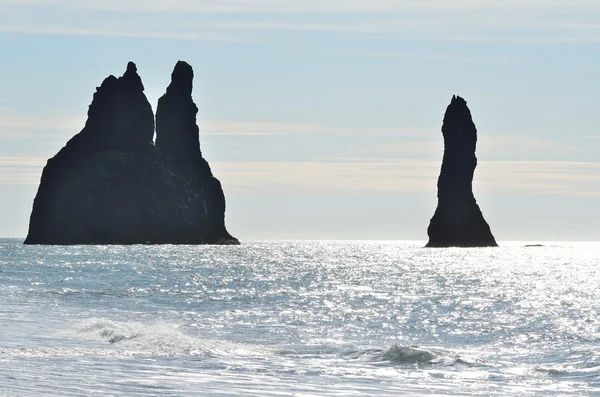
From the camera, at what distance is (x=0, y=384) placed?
2338cm

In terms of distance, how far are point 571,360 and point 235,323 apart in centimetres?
1799

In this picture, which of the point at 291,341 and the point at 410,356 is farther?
the point at 291,341

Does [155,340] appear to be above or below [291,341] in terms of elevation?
below

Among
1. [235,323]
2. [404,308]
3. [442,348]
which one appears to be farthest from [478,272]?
[442,348]

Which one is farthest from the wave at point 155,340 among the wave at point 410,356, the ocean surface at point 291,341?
the wave at point 410,356

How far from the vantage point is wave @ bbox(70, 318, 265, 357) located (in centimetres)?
3269

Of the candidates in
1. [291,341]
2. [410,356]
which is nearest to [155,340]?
[291,341]

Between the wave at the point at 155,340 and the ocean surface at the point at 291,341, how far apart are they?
74 millimetres

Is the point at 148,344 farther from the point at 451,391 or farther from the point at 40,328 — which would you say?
the point at 451,391

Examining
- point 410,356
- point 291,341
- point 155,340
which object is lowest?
point 155,340

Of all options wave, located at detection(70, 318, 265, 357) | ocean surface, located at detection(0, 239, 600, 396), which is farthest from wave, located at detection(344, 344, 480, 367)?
wave, located at detection(70, 318, 265, 357)

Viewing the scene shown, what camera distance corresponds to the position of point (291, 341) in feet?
123

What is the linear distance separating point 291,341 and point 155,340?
18.3 ft

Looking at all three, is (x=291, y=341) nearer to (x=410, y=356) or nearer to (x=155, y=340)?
(x=155, y=340)
